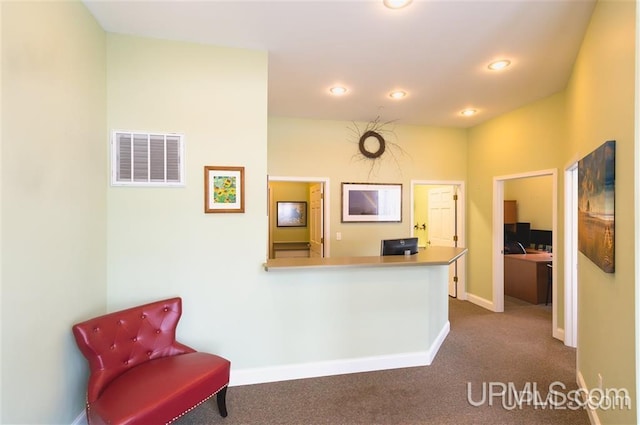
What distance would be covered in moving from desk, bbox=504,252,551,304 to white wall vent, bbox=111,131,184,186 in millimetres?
5192

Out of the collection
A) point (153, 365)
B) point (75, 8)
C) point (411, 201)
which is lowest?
point (153, 365)

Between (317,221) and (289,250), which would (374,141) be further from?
(289,250)

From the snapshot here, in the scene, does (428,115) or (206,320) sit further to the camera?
(428,115)

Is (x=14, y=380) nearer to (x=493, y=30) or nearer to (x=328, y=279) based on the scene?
(x=328, y=279)

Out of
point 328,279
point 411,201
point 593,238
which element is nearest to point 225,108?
point 328,279

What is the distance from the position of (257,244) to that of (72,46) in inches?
70.1

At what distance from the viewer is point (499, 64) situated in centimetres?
294

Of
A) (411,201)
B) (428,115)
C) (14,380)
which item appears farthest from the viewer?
(411,201)

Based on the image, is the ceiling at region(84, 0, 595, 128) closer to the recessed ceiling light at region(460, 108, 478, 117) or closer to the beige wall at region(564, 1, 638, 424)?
the beige wall at region(564, 1, 638, 424)

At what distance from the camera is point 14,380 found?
156 cm

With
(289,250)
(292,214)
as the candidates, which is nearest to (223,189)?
(289,250)

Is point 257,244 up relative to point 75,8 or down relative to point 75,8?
down

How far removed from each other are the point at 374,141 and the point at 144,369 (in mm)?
3976

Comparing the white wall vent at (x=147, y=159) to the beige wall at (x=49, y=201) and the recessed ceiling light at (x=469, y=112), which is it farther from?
the recessed ceiling light at (x=469, y=112)
